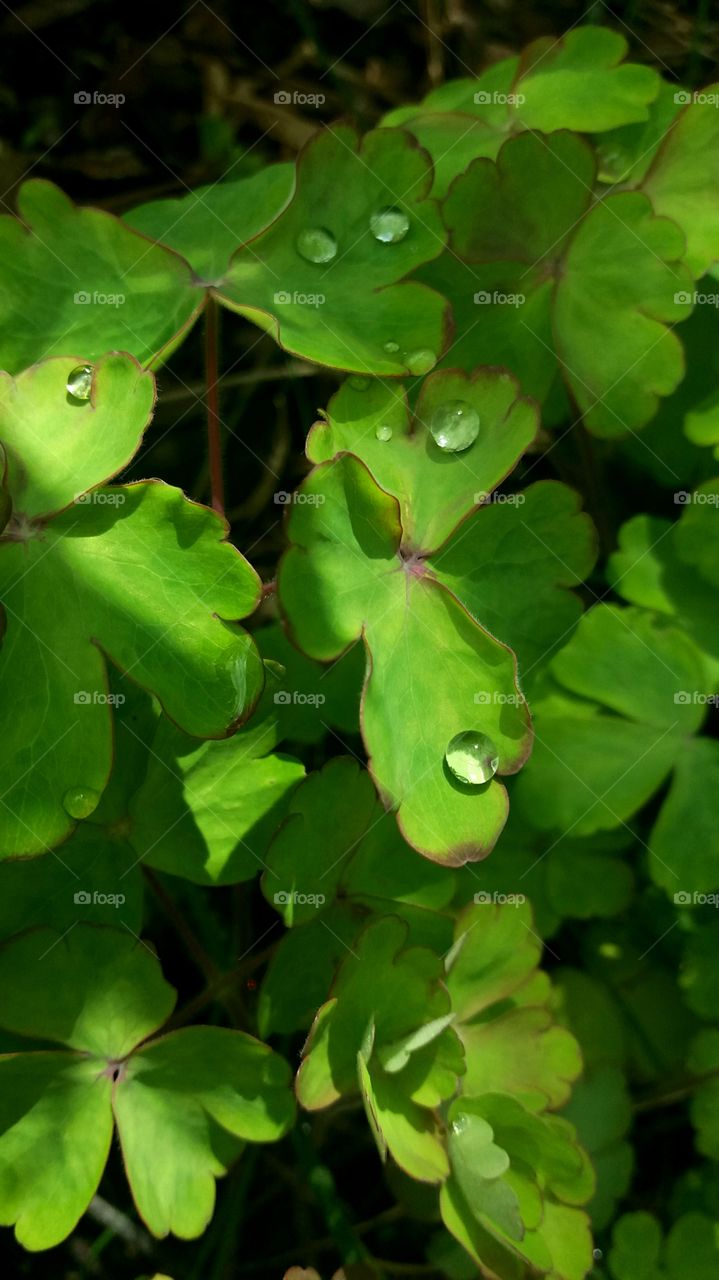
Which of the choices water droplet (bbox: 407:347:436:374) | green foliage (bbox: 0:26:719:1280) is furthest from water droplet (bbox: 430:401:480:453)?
water droplet (bbox: 407:347:436:374)

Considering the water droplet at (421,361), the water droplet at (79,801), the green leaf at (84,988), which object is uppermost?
the water droplet at (421,361)

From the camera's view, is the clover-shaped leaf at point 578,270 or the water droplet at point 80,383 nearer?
the water droplet at point 80,383

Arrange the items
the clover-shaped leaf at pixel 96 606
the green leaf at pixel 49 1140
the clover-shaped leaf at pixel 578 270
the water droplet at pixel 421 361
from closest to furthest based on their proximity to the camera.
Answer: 1. the clover-shaped leaf at pixel 96 606
2. the green leaf at pixel 49 1140
3. the water droplet at pixel 421 361
4. the clover-shaped leaf at pixel 578 270

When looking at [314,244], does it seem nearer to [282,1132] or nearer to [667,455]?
[667,455]

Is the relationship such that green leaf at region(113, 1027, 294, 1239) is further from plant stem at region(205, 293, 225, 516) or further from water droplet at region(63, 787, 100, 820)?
plant stem at region(205, 293, 225, 516)

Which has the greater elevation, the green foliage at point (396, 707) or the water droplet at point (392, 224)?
the water droplet at point (392, 224)

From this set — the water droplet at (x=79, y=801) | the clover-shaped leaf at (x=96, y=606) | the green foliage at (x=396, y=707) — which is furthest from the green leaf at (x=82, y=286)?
the water droplet at (x=79, y=801)

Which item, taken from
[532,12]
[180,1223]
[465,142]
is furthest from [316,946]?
[532,12]

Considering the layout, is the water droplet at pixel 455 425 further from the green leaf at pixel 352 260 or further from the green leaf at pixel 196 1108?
the green leaf at pixel 196 1108
